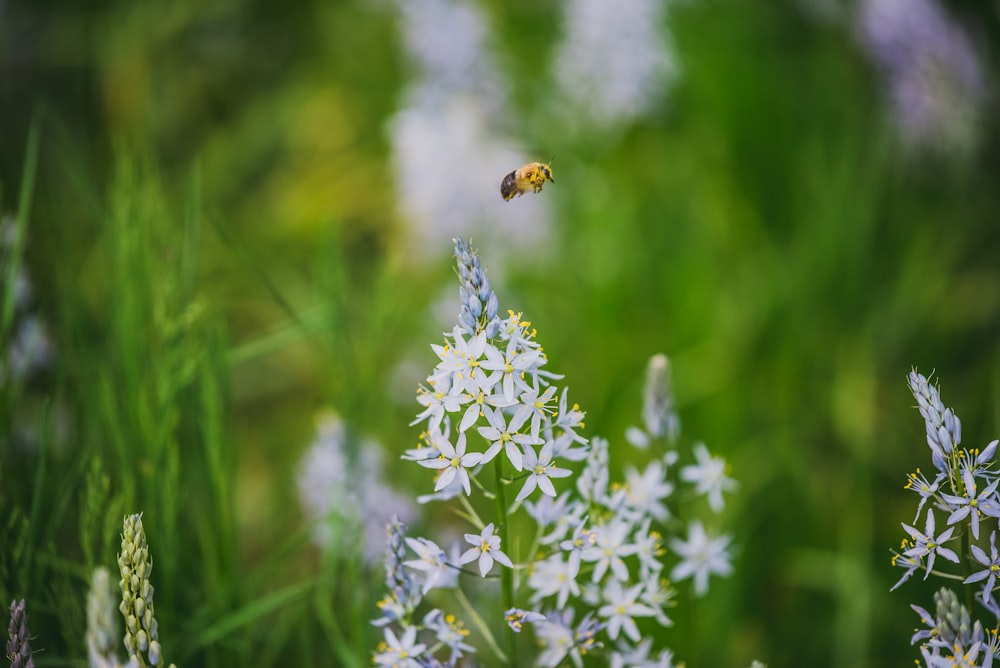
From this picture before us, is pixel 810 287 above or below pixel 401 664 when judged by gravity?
above

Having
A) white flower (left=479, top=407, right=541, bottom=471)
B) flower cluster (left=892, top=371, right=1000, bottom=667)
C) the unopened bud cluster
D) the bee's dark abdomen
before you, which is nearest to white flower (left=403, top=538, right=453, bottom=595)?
white flower (left=479, top=407, right=541, bottom=471)

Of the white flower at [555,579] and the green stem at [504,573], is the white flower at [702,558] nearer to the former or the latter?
the white flower at [555,579]

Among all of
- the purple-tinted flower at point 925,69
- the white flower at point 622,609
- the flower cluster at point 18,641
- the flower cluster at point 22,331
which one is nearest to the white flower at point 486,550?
the white flower at point 622,609

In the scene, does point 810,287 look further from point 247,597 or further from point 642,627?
point 247,597

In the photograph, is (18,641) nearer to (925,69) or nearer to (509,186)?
(509,186)

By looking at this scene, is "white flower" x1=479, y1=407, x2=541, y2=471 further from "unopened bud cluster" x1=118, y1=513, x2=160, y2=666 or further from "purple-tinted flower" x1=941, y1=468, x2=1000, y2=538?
"purple-tinted flower" x1=941, y1=468, x2=1000, y2=538

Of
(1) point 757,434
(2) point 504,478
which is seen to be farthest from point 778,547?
(2) point 504,478

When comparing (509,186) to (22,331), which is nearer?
(509,186)

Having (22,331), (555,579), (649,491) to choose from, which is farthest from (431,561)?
(22,331)
